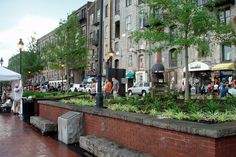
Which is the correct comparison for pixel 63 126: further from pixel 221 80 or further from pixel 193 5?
pixel 221 80

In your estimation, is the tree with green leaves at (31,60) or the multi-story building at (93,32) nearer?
the tree with green leaves at (31,60)

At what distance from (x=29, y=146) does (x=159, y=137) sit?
4535 millimetres

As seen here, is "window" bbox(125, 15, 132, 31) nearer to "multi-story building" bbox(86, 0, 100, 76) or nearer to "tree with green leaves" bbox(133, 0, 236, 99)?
"multi-story building" bbox(86, 0, 100, 76)

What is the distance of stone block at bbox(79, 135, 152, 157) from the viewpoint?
6.61 metres

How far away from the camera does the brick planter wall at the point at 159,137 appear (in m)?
5.13

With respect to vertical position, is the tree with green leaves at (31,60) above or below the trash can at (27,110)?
above

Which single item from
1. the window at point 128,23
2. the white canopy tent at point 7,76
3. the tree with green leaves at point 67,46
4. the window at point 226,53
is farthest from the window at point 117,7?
the white canopy tent at point 7,76

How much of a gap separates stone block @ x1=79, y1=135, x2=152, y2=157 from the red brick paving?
14.7 inches

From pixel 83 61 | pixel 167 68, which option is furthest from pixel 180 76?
pixel 83 61

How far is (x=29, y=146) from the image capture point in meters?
9.57

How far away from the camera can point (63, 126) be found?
10117 millimetres

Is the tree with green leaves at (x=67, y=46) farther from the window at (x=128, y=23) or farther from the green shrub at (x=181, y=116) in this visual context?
the green shrub at (x=181, y=116)

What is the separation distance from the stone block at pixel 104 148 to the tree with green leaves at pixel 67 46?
32035 millimetres

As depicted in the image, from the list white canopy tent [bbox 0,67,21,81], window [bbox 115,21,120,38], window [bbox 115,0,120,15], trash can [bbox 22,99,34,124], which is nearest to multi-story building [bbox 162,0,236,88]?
window [bbox 115,21,120,38]
